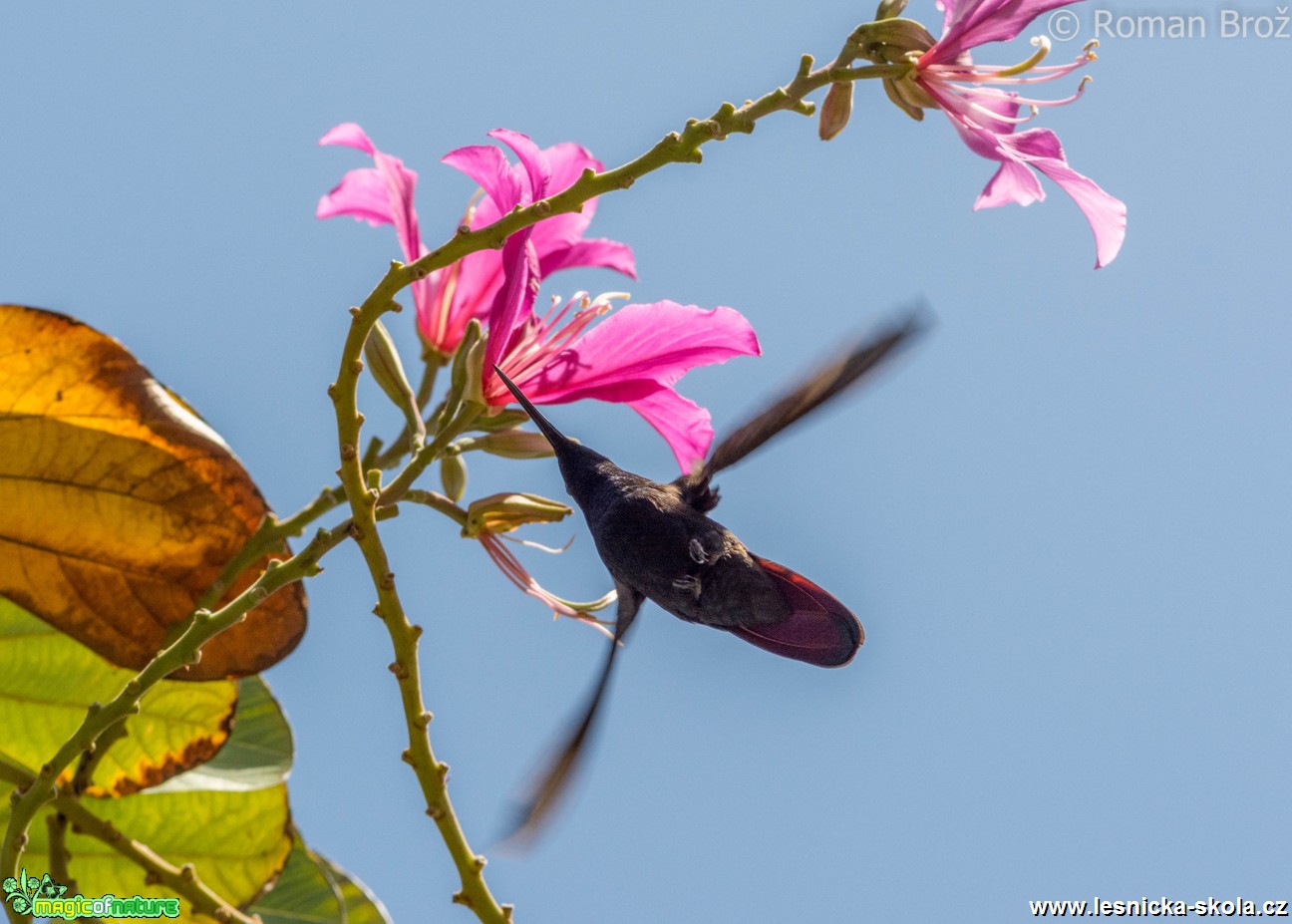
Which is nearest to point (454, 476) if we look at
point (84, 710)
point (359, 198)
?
point (359, 198)

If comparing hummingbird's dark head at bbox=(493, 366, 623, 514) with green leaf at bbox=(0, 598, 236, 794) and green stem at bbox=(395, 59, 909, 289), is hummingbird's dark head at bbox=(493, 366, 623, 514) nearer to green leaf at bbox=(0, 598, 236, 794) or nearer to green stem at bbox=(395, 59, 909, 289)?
green stem at bbox=(395, 59, 909, 289)

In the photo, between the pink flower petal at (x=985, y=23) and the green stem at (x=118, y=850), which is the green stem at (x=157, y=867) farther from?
the pink flower petal at (x=985, y=23)

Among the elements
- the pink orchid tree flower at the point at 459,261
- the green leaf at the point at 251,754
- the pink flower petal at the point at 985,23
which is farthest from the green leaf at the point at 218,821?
the pink flower petal at the point at 985,23

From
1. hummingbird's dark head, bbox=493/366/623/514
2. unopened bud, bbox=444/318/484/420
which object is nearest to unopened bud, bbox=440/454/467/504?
unopened bud, bbox=444/318/484/420

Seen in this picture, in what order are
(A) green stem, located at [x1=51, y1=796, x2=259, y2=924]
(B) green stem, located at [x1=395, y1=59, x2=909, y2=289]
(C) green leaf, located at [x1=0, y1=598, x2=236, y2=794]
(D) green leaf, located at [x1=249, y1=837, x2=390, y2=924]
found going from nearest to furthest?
(B) green stem, located at [x1=395, y1=59, x2=909, y2=289], (A) green stem, located at [x1=51, y1=796, x2=259, y2=924], (C) green leaf, located at [x1=0, y1=598, x2=236, y2=794], (D) green leaf, located at [x1=249, y1=837, x2=390, y2=924]

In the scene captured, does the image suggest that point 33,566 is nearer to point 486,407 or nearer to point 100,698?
point 100,698

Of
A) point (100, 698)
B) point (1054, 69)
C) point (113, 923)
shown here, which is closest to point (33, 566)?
point (100, 698)
